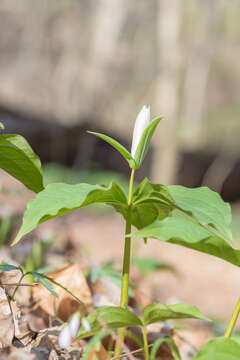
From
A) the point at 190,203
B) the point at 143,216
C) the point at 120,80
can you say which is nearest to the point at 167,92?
the point at 120,80

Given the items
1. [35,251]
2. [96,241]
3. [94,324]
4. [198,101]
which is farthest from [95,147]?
[94,324]

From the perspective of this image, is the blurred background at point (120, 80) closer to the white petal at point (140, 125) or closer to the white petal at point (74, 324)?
the white petal at point (140, 125)

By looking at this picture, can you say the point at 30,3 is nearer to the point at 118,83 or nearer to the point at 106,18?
the point at 106,18

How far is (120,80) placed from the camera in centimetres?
908

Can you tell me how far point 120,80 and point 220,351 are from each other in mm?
8712

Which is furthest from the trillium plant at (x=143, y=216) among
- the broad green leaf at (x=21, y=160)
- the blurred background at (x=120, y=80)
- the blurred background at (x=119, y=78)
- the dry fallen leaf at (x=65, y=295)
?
the blurred background at (x=119, y=78)

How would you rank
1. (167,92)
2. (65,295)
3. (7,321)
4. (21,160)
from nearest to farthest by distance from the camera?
(7,321) → (21,160) → (65,295) → (167,92)

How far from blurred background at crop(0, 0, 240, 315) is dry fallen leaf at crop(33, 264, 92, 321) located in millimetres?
6279

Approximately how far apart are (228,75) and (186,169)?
78.3 inches

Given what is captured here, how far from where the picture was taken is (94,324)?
2.39 ft

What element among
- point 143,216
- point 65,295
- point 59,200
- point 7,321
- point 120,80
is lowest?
point 120,80

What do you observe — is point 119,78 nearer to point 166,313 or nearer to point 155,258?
point 155,258

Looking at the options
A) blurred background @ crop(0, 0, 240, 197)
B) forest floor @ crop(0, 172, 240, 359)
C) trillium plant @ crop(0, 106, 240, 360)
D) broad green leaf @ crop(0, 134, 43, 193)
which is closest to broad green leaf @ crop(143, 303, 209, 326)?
trillium plant @ crop(0, 106, 240, 360)

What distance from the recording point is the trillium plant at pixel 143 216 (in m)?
0.69
